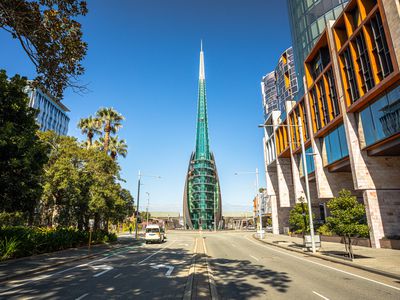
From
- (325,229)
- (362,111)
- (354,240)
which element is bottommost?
(354,240)

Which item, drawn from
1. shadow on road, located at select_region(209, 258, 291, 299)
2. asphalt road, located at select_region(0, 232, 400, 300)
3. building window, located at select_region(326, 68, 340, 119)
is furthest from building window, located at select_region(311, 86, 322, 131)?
shadow on road, located at select_region(209, 258, 291, 299)

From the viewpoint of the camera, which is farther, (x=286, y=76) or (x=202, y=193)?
(x=202, y=193)

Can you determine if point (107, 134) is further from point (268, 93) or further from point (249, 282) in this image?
point (268, 93)

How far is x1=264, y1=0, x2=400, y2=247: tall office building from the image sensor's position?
20516mm

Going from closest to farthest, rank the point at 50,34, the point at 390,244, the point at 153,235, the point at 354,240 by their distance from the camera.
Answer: the point at 50,34, the point at 390,244, the point at 354,240, the point at 153,235

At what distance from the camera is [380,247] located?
2180cm

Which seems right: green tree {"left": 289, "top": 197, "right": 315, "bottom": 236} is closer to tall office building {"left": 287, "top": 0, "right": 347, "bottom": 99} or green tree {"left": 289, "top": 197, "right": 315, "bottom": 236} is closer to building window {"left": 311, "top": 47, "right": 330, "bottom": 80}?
building window {"left": 311, "top": 47, "right": 330, "bottom": 80}

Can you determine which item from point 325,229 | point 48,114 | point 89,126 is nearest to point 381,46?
point 325,229

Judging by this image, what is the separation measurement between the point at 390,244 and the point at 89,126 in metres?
34.6

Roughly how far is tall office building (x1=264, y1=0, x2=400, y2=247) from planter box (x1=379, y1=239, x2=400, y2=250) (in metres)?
0.24

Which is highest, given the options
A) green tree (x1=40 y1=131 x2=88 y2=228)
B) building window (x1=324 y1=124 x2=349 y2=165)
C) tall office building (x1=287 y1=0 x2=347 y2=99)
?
tall office building (x1=287 y1=0 x2=347 y2=99)

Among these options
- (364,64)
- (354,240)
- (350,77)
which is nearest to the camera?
(364,64)

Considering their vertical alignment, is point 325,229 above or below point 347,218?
below

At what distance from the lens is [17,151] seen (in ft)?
45.4
